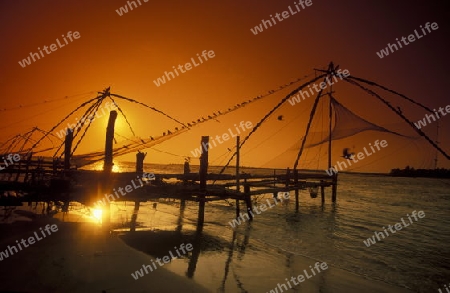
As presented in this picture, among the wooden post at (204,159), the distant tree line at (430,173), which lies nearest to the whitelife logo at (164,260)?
the wooden post at (204,159)

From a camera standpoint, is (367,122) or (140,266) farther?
(367,122)

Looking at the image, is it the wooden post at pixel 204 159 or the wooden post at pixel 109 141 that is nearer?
the wooden post at pixel 109 141

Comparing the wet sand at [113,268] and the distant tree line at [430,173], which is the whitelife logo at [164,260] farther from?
the distant tree line at [430,173]

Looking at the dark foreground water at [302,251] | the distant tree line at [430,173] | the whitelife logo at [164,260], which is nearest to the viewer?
the whitelife logo at [164,260]

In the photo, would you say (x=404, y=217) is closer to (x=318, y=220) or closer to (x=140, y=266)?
(x=318, y=220)

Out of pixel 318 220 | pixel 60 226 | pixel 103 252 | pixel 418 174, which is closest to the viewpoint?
pixel 103 252

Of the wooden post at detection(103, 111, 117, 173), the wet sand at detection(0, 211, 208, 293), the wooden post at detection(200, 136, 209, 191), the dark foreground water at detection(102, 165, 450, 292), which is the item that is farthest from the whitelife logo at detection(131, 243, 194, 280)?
the wooden post at detection(103, 111, 117, 173)

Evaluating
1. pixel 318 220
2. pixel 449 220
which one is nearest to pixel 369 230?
pixel 318 220

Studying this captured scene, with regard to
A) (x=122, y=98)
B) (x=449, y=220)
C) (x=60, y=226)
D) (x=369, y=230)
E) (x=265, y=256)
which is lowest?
(x=449, y=220)

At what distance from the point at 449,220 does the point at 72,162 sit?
1227 inches

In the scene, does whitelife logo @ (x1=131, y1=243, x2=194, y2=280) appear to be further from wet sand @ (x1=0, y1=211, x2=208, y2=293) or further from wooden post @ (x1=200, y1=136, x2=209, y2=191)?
wooden post @ (x1=200, y1=136, x2=209, y2=191)

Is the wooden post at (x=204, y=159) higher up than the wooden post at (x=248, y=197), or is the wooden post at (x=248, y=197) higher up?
the wooden post at (x=204, y=159)

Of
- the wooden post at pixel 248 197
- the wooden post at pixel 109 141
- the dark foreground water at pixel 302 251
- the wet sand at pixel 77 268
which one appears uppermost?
the wooden post at pixel 109 141

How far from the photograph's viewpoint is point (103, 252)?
7965 mm
